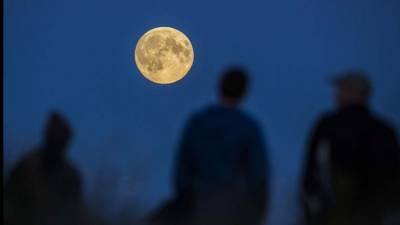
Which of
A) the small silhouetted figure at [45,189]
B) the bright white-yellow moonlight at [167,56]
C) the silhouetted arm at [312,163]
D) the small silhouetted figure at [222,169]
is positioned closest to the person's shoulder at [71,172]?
the small silhouetted figure at [45,189]

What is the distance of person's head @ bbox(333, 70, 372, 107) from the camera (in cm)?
513

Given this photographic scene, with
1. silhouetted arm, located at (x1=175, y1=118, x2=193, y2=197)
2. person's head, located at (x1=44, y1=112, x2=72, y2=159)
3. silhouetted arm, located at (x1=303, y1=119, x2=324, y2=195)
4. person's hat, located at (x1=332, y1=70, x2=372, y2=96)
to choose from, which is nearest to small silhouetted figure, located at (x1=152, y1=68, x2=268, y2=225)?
silhouetted arm, located at (x1=175, y1=118, x2=193, y2=197)

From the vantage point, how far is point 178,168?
17.3ft

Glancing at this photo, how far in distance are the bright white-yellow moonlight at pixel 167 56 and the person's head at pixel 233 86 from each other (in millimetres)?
292

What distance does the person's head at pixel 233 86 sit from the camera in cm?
523

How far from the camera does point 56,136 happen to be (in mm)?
5492

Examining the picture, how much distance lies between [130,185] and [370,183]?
53.5 inches

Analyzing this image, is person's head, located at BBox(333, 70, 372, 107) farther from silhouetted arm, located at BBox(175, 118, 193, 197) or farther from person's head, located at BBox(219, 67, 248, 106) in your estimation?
silhouetted arm, located at BBox(175, 118, 193, 197)

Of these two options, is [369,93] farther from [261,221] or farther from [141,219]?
[141,219]

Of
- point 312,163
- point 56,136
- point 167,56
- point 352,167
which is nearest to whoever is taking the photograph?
point 352,167

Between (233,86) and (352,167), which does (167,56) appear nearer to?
(233,86)

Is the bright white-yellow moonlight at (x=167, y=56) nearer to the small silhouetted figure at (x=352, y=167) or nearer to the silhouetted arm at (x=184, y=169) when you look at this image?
the silhouetted arm at (x=184, y=169)

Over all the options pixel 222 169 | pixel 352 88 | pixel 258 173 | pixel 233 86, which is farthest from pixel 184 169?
pixel 352 88

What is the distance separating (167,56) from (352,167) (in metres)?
1.42
